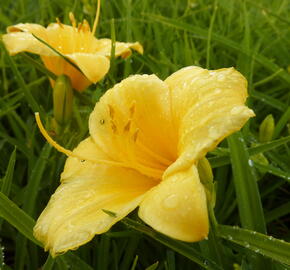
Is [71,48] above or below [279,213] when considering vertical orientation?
above

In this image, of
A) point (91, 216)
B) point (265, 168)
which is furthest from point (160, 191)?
point (265, 168)

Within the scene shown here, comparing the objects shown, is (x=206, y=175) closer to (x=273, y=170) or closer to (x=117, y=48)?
(x=273, y=170)

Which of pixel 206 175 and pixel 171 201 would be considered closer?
pixel 171 201

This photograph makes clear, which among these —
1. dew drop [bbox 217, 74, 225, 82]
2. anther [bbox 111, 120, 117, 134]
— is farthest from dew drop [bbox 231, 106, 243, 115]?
anther [bbox 111, 120, 117, 134]

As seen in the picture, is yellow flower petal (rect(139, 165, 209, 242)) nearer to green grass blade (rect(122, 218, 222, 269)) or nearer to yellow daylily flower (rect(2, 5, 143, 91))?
green grass blade (rect(122, 218, 222, 269))

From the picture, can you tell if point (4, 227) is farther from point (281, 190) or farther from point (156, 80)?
point (281, 190)

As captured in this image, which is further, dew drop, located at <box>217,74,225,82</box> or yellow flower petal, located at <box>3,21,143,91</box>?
yellow flower petal, located at <box>3,21,143,91</box>

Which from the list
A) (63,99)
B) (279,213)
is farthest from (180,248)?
(63,99)
